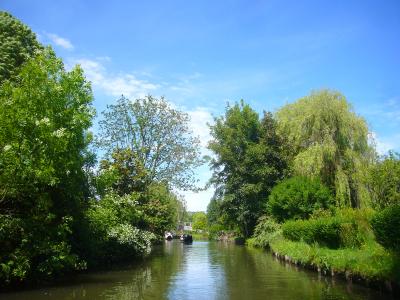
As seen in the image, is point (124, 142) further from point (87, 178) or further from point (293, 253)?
point (293, 253)

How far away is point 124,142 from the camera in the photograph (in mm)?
38938

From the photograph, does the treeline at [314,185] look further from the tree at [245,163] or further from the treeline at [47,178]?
the treeline at [47,178]

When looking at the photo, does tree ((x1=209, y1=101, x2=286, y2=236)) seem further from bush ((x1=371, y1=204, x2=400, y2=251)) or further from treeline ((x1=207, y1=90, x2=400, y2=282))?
bush ((x1=371, y1=204, x2=400, y2=251))

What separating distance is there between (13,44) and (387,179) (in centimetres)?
2561

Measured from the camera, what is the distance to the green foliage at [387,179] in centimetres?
2283

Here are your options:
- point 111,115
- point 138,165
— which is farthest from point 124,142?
point 138,165

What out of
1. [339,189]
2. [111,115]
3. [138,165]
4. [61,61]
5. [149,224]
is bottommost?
[149,224]

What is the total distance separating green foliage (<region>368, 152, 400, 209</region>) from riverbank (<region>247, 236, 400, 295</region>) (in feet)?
19.4

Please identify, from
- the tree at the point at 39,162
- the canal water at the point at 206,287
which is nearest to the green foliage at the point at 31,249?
the tree at the point at 39,162

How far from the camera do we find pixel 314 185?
30438 mm

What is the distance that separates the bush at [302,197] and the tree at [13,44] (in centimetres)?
Answer: 2188

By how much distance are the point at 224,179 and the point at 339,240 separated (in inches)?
1250

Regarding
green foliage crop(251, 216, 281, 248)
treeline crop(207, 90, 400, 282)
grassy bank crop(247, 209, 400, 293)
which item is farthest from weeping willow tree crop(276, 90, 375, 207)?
grassy bank crop(247, 209, 400, 293)

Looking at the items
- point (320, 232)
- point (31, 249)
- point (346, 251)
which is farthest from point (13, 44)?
point (346, 251)
